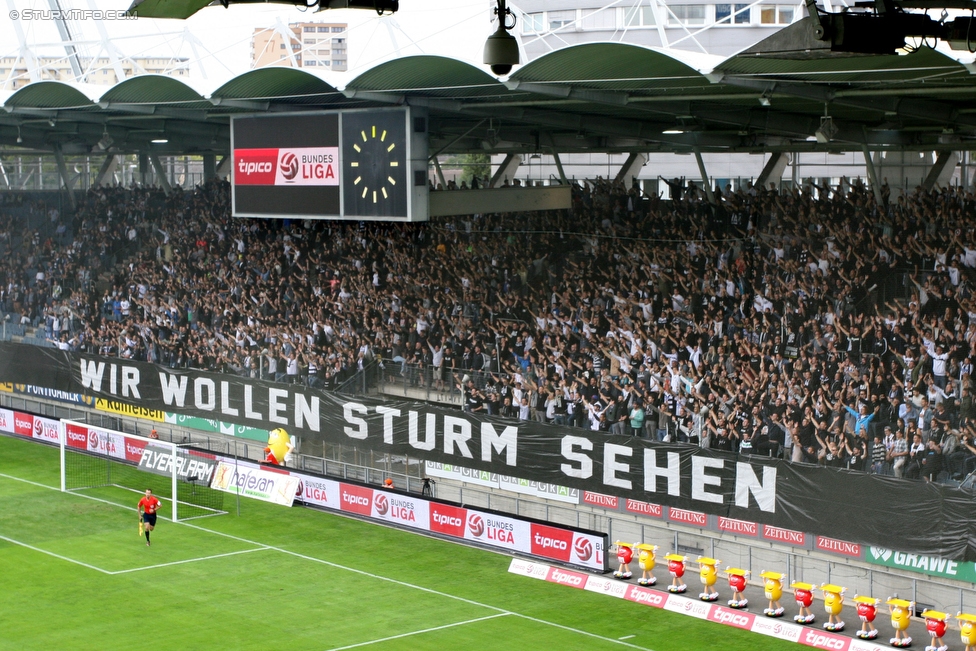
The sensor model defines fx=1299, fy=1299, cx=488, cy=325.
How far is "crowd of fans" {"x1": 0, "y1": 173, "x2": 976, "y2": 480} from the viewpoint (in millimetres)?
23203

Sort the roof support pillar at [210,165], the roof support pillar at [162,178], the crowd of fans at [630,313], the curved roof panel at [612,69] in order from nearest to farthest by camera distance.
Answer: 1. the curved roof panel at [612,69]
2. the crowd of fans at [630,313]
3. the roof support pillar at [162,178]
4. the roof support pillar at [210,165]

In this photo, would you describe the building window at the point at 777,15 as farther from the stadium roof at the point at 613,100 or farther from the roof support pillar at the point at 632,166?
the stadium roof at the point at 613,100

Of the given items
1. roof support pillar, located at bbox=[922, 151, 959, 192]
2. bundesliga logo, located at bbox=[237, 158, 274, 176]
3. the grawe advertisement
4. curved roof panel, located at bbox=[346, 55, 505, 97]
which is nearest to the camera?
curved roof panel, located at bbox=[346, 55, 505, 97]

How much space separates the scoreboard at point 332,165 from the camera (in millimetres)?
26531

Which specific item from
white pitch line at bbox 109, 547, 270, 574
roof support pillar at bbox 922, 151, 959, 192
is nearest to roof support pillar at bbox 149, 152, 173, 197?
white pitch line at bbox 109, 547, 270, 574

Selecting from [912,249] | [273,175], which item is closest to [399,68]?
[273,175]

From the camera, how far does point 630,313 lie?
93.7ft

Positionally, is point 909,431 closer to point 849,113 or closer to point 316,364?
point 849,113

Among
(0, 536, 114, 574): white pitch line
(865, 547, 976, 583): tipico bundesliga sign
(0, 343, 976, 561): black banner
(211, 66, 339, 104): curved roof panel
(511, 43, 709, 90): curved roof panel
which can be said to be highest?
(211, 66, 339, 104): curved roof panel

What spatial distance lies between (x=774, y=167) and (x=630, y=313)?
28.5 feet

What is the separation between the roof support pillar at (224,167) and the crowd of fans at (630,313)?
315 centimetres

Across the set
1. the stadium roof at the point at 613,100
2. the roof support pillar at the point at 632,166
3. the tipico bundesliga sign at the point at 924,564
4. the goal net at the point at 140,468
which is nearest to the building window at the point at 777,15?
the roof support pillar at the point at 632,166

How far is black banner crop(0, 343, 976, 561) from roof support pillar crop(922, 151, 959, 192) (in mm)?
8778

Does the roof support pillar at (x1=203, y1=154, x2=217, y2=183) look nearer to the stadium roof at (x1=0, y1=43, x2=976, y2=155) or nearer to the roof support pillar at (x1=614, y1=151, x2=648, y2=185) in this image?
the stadium roof at (x1=0, y1=43, x2=976, y2=155)
